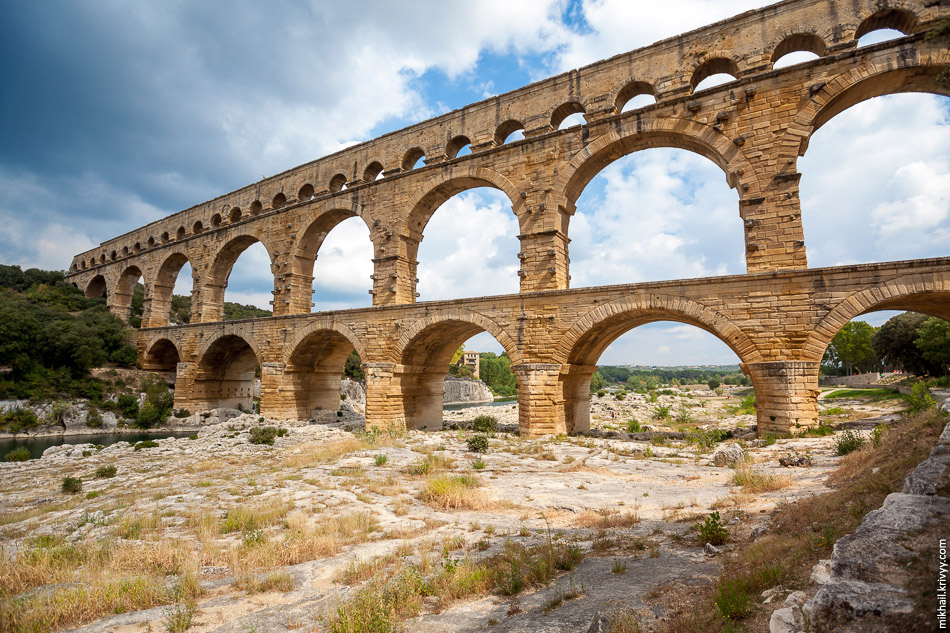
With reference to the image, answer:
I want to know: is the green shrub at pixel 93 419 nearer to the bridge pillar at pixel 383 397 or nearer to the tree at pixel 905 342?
the bridge pillar at pixel 383 397

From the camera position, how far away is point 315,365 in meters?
20.5

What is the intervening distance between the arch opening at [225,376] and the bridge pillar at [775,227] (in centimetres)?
2181

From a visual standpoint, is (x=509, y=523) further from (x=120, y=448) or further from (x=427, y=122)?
(x=427, y=122)

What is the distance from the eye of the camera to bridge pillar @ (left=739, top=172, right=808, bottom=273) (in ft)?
37.0

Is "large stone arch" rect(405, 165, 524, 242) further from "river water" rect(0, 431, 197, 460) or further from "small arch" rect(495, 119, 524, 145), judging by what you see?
"river water" rect(0, 431, 197, 460)

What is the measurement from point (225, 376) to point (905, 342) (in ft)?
143

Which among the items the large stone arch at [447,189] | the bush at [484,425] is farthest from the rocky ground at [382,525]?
the large stone arch at [447,189]

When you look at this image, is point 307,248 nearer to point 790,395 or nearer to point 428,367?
point 428,367

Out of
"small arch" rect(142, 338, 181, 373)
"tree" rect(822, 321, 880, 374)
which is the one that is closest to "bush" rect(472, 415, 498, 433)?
"small arch" rect(142, 338, 181, 373)

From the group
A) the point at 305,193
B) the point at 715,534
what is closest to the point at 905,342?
the point at 715,534

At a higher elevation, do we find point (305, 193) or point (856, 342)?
point (305, 193)

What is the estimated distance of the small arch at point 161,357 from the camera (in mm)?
26578

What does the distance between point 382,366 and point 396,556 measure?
12.1m

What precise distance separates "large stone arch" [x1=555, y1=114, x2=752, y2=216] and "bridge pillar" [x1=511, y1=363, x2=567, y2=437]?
5.34m
